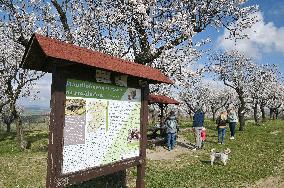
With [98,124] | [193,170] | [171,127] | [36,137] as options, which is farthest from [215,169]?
[36,137]

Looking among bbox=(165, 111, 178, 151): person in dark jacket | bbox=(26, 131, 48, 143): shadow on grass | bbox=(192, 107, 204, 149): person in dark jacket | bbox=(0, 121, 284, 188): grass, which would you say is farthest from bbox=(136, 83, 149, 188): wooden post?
bbox=(26, 131, 48, 143): shadow on grass

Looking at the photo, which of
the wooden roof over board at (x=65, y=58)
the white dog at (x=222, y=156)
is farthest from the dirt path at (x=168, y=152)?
the wooden roof over board at (x=65, y=58)

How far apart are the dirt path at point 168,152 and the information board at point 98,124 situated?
7.71 meters

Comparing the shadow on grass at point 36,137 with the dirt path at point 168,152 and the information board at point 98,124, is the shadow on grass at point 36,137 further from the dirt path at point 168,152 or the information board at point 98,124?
the information board at point 98,124

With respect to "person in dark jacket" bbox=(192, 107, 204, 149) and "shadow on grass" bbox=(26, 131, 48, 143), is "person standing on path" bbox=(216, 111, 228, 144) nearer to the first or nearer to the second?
"person in dark jacket" bbox=(192, 107, 204, 149)

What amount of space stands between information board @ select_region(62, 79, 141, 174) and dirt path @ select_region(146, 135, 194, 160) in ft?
25.3

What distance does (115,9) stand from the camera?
16.9 meters

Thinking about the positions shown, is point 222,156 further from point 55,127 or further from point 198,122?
point 55,127

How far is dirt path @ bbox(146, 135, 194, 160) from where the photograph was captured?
16764mm

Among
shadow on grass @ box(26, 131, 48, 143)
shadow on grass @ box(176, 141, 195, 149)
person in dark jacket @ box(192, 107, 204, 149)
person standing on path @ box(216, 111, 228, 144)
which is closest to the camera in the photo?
person in dark jacket @ box(192, 107, 204, 149)

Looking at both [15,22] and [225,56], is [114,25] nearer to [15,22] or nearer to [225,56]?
[15,22]

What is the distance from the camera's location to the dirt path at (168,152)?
16764mm

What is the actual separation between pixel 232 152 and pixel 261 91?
35550 mm

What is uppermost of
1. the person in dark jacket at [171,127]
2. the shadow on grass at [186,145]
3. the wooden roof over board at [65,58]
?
the wooden roof over board at [65,58]
